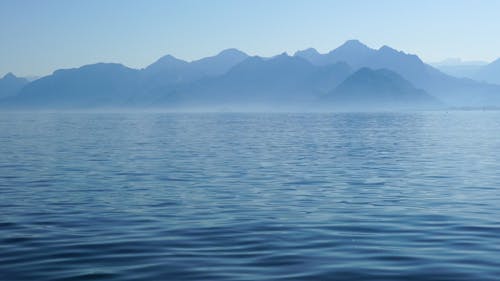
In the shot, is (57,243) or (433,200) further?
(433,200)

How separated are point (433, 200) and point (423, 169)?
51.6 feet

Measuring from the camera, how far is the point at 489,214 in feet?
79.4

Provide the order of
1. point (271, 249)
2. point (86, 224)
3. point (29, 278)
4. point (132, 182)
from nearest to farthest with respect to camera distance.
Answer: point (29, 278) → point (271, 249) → point (86, 224) → point (132, 182)

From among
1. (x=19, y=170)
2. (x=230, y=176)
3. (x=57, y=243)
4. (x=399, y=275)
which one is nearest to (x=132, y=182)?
(x=230, y=176)

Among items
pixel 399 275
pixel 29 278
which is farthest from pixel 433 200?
pixel 29 278

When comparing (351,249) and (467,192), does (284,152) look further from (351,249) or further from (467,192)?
(351,249)

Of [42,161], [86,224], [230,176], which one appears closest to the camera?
[86,224]

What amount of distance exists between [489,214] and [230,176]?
59.5ft

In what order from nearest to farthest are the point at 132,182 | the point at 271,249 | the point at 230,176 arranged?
the point at 271,249 → the point at 132,182 → the point at 230,176

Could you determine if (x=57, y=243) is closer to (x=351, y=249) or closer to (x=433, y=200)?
(x=351, y=249)

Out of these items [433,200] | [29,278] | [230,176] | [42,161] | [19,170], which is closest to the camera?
[29,278]

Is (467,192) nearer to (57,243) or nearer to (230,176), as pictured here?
(230,176)

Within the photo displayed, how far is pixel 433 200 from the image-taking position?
2809 cm

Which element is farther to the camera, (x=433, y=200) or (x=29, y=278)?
(x=433, y=200)
